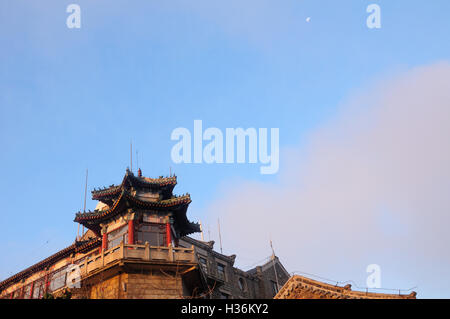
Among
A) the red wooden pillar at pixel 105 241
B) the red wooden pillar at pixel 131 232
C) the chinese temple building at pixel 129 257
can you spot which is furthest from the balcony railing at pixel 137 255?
the red wooden pillar at pixel 105 241

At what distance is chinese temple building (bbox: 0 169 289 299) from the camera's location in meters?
28.9

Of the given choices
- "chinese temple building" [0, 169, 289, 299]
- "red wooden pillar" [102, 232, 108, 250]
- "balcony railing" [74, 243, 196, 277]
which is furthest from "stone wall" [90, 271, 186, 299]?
"red wooden pillar" [102, 232, 108, 250]

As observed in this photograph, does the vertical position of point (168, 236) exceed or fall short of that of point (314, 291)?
it exceeds it

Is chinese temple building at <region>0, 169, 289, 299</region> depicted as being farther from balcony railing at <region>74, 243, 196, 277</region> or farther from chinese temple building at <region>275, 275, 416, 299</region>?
chinese temple building at <region>275, 275, 416, 299</region>

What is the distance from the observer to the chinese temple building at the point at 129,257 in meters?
28.9

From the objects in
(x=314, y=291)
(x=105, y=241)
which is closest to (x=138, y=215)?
(x=105, y=241)

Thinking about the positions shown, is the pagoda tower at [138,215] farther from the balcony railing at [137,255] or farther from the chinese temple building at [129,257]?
the balcony railing at [137,255]

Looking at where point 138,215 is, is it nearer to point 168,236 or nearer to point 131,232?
point 131,232

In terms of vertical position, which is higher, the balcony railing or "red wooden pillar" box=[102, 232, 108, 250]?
"red wooden pillar" box=[102, 232, 108, 250]

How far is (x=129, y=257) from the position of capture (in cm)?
2864

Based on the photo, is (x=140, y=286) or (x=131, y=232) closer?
(x=140, y=286)
